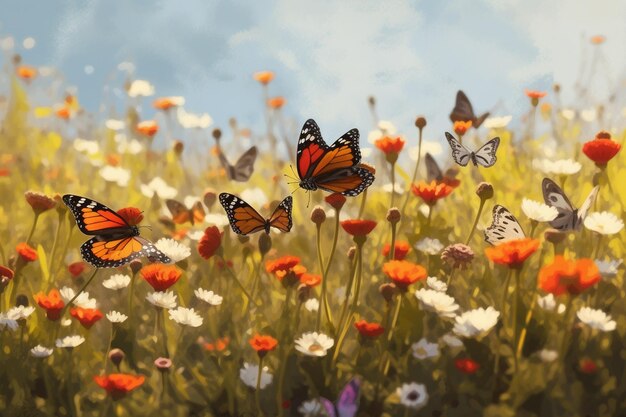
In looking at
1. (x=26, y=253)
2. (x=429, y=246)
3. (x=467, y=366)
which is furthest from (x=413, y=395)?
(x=26, y=253)

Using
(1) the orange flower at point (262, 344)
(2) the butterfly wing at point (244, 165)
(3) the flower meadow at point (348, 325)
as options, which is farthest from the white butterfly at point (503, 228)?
(2) the butterfly wing at point (244, 165)

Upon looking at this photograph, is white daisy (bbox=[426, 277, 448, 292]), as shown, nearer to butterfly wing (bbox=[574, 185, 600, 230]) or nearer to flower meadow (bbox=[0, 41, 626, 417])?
flower meadow (bbox=[0, 41, 626, 417])

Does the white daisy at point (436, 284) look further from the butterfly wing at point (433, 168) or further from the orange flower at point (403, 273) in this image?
the butterfly wing at point (433, 168)

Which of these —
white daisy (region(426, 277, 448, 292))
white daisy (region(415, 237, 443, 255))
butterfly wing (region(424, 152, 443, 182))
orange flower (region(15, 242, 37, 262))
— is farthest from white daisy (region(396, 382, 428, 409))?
butterfly wing (region(424, 152, 443, 182))

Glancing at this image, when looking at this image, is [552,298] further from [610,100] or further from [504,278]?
[610,100]

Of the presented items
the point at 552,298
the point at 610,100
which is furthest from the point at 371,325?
the point at 610,100

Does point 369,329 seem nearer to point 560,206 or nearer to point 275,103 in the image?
point 560,206
